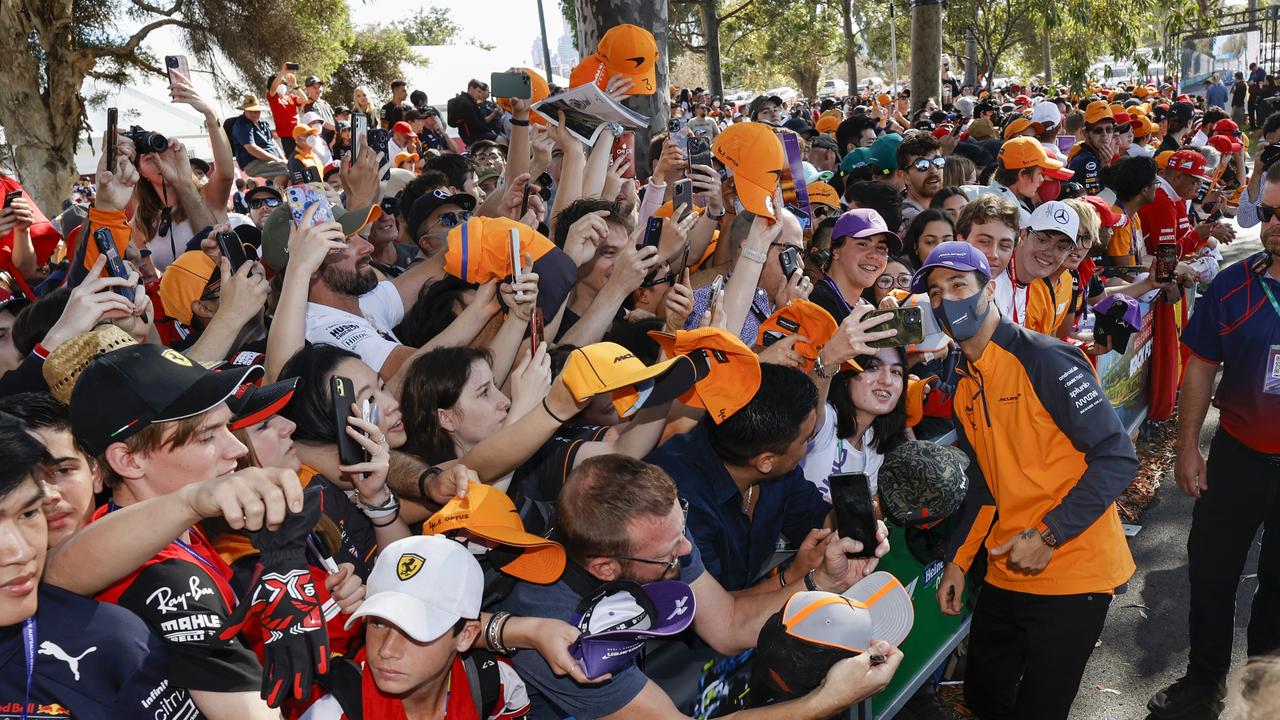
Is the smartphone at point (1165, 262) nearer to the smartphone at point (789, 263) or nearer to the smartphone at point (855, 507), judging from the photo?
the smartphone at point (789, 263)

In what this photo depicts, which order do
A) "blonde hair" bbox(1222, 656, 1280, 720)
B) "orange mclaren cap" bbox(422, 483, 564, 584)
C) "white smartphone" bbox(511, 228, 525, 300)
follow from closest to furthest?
1. "blonde hair" bbox(1222, 656, 1280, 720)
2. "orange mclaren cap" bbox(422, 483, 564, 584)
3. "white smartphone" bbox(511, 228, 525, 300)

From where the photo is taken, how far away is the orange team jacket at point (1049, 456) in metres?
3.46

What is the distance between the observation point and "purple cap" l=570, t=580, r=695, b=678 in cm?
238

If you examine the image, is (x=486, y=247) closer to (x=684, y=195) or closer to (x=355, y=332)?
(x=355, y=332)

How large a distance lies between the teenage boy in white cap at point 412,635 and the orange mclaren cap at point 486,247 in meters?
1.77

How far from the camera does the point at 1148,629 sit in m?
5.27

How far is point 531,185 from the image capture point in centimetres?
569

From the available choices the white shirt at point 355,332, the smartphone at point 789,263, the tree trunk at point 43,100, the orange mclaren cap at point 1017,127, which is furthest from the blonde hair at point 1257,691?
the tree trunk at point 43,100

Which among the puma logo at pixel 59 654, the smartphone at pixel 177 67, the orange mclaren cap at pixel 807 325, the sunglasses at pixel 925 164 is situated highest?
the smartphone at pixel 177 67

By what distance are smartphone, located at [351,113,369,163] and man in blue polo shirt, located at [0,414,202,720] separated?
162 inches

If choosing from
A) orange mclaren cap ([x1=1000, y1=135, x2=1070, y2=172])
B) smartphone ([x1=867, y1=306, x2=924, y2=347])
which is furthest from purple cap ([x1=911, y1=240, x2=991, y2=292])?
orange mclaren cap ([x1=1000, y1=135, x2=1070, y2=172])

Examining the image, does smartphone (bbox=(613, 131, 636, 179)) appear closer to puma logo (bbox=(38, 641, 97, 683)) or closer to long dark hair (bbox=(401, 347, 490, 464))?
long dark hair (bbox=(401, 347, 490, 464))

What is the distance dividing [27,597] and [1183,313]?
27.3 ft

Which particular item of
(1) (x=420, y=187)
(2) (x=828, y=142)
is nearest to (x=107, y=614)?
(1) (x=420, y=187)
